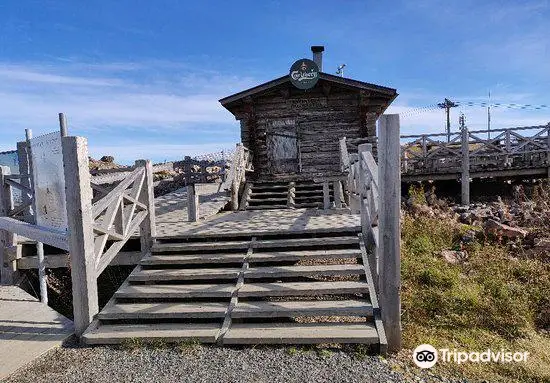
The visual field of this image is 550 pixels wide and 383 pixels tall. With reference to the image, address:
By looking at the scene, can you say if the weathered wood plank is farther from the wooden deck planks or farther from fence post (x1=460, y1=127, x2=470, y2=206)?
fence post (x1=460, y1=127, x2=470, y2=206)

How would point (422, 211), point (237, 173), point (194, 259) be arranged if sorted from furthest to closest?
point (237, 173) < point (422, 211) < point (194, 259)

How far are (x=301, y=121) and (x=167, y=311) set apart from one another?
438 inches

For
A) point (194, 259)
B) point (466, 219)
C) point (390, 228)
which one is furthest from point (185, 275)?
point (466, 219)

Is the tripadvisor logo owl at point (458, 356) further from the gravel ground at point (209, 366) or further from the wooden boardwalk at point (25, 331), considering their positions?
the wooden boardwalk at point (25, 331)

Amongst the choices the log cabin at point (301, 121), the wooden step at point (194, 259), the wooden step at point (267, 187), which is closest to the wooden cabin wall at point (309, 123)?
the log cabin at point (301, 121)

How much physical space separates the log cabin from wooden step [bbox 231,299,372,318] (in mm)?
9586

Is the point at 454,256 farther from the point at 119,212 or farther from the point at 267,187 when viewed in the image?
the point at 267,187

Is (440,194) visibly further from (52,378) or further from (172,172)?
(172,172)

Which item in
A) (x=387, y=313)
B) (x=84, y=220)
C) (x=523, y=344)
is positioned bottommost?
(x=523, y=344)

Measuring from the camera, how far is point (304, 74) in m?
13.8

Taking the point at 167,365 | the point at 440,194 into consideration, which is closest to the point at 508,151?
the point at 440,194

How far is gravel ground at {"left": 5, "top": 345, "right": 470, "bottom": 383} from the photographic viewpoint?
3697 mm

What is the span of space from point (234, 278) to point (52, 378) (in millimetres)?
2490

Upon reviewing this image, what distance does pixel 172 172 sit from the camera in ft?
79.9
